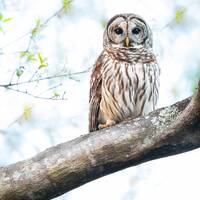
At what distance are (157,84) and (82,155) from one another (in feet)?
6.08

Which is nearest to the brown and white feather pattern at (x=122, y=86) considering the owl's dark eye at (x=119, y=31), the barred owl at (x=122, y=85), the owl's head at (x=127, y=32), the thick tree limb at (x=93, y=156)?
the barred owl at (x=122, y=85)

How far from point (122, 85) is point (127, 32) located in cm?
A: 78

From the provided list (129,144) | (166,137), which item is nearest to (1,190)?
(129,144)

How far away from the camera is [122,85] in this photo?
13.1 feet

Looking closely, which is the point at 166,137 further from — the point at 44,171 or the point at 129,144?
the point at 44,171

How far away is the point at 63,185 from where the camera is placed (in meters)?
2.29

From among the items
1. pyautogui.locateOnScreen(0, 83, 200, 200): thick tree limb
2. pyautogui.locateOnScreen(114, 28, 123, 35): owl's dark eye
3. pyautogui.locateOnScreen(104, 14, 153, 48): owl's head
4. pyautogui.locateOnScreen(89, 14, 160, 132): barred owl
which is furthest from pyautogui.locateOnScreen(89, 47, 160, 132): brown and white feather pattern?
pyautogui.locateOnScreen(0, 83, 200, 200): thick tree limb

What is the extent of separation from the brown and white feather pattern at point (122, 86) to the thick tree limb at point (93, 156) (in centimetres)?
159

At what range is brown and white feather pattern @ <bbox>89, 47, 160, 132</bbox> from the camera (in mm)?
4000

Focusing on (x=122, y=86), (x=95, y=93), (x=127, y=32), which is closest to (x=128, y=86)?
(x=122, y=86)

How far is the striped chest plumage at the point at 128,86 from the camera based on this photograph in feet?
13.1

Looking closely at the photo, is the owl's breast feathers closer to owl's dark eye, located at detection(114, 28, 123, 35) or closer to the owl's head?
the owl's head

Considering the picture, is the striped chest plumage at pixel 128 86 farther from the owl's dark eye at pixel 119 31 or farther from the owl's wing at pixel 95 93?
the owl's dark eye at pixel 119 31

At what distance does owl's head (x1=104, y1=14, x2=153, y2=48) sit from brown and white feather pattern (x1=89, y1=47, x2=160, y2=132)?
0.94 ft
